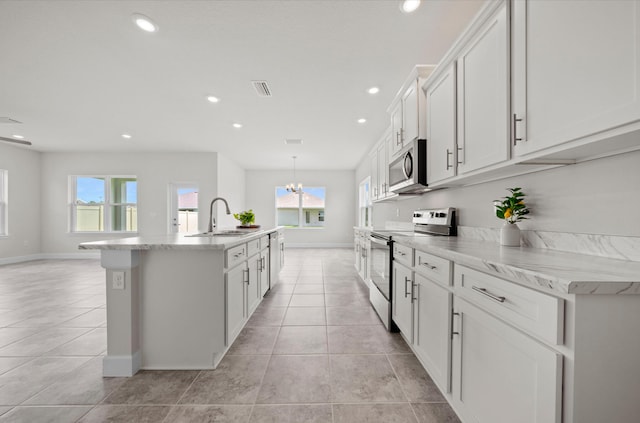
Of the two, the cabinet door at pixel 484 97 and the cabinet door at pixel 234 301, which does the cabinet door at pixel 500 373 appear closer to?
the cabinet door at pixel 484 97

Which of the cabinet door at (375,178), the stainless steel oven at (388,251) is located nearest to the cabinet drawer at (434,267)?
the stainless steel oven at (388,251)

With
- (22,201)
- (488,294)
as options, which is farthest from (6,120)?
(488,294)

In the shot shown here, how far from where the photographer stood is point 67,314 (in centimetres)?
292

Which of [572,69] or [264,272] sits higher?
[572,69]

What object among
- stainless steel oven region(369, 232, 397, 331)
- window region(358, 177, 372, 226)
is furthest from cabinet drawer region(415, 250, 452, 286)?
window region(358, 177, 372, 226)

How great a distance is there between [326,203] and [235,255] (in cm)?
689

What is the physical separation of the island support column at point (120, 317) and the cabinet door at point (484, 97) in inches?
95.8

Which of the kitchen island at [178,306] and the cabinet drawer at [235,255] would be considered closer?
the kitchen island at [178,306]

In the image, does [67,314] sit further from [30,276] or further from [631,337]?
[631,337]

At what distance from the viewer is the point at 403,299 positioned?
6.93 ft

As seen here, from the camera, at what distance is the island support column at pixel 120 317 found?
180cm

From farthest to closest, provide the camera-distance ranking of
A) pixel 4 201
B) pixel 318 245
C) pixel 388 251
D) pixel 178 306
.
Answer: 1. pixel 318 245
2. pixel 4 201
3. pixel 388 251
4. pixel 178 306

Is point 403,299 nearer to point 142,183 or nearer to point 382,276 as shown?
point 382,276

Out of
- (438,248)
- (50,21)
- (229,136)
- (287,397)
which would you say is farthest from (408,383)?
(229,136)
